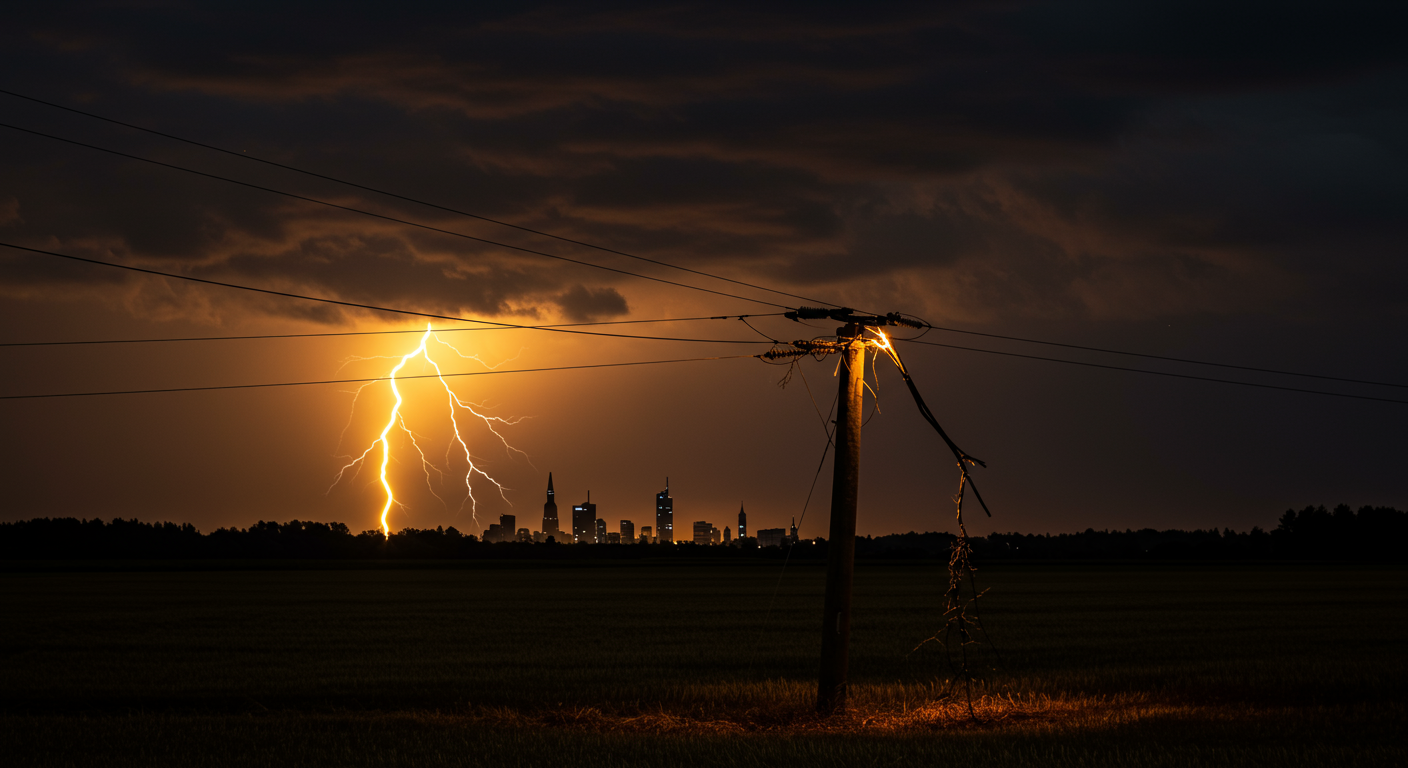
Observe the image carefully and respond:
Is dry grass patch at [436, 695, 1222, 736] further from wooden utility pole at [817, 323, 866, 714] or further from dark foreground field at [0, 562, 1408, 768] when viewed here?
wooden utility pole at [817, 323, 866, 714]

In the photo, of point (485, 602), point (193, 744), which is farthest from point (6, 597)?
point (193, 744)

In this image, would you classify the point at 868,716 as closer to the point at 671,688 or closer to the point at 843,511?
the point at 843,511

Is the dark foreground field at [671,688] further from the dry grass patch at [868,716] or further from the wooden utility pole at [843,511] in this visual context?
the wooden utility pole at [843,511]

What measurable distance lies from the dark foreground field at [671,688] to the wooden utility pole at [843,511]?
91cm

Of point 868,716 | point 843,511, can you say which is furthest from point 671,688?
point 843,511

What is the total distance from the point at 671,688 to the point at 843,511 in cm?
762

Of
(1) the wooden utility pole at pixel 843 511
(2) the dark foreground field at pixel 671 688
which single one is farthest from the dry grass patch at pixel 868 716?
(1) the wooden utility pole at pixel 843 511

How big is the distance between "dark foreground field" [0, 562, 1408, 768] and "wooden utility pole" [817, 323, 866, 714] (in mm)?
913

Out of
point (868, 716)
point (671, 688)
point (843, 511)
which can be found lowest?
point (671, 688)

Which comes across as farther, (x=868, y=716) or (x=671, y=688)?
(x=671, y=688)

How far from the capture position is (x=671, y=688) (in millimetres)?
25922

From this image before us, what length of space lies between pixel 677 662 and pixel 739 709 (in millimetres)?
10146

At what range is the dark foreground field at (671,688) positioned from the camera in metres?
18.0

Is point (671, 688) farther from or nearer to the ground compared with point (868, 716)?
nearer to the ground
